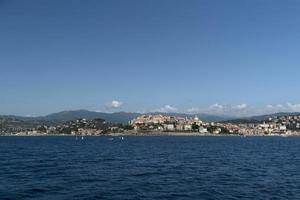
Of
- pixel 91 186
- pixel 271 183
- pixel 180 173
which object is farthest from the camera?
pixel 180 173

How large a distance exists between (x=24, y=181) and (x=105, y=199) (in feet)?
50.2

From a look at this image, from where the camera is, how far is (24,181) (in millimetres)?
53688

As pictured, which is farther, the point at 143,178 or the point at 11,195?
the point at 143,178

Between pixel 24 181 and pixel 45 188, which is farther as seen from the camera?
pixel 24 181

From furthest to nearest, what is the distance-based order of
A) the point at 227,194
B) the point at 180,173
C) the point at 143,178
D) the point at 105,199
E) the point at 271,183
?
the point at 180,173
the point at 143,178
the point at 271,183
the point at 227,194
the point at 105,199

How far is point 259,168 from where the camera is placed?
72.8 metres

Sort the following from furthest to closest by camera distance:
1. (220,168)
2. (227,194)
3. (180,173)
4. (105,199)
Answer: (220,168), (180,173), (227,194), (105,199)

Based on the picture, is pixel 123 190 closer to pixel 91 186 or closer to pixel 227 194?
pixel 91 186

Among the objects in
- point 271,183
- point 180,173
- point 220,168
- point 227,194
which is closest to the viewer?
point 227,194

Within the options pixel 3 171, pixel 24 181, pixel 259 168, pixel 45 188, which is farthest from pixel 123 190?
pixel 259 168

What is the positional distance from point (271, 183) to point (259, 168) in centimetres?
1939

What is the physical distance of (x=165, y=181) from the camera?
5409 centimetres

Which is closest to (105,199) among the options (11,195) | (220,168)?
(11,195)

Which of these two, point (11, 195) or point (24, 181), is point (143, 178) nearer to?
point (24, 181)
